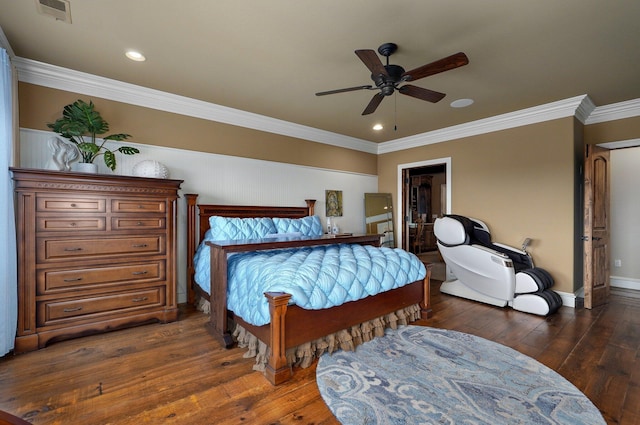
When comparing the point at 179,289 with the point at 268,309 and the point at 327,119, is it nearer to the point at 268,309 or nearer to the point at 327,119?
the point at 268,309

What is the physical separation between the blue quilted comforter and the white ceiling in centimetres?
193

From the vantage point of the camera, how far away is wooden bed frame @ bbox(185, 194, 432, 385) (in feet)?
6.73

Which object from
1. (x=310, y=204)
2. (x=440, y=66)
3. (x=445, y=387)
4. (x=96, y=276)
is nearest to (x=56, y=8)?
(x=96, y=276)

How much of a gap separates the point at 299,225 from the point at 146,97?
2501mm

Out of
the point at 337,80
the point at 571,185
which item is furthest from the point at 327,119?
the point at 571,185

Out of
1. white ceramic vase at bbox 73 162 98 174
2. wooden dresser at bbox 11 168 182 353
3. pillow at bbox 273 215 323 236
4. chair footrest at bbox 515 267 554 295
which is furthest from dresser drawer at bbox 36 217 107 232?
chair footrest at bbox 515 267 554 295

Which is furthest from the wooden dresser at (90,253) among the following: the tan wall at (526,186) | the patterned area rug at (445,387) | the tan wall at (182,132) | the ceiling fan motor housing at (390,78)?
the tan wall at (526,186)

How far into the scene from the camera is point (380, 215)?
5914mm

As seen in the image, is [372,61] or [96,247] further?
[96,247]

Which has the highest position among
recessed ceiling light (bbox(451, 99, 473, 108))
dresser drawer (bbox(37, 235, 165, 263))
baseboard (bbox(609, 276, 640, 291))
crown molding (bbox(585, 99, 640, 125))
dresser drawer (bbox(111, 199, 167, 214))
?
recessed ceiling light (bbox(451, 99, 473, 108))

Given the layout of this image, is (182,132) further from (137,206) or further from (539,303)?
(539,303)

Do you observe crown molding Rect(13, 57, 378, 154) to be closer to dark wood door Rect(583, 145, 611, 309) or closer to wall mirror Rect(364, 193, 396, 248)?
wall mirror Rect(364, 193, 396, 248)

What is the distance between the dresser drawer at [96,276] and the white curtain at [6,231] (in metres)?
0.20

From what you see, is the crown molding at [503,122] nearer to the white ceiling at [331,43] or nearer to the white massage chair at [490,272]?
the white ceiling at [331,43]
